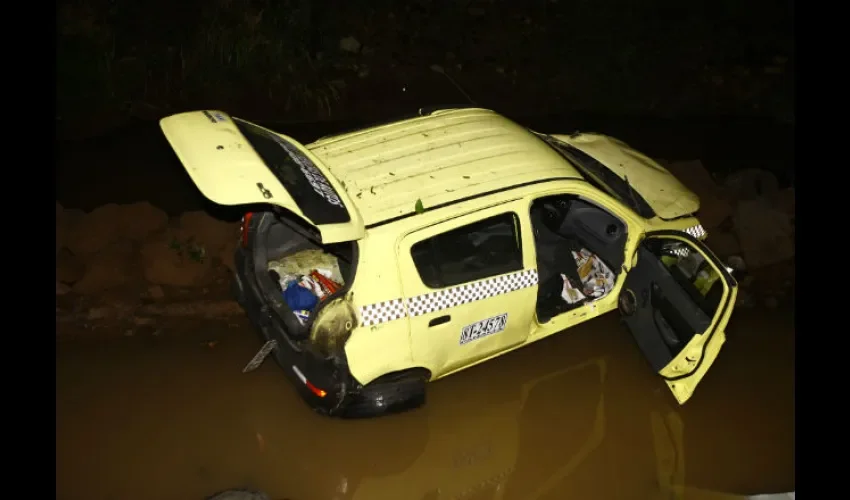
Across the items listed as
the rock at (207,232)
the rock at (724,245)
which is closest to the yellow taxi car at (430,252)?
the rock at (207,232)

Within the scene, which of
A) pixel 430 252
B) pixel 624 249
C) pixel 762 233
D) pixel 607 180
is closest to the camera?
pixel 430 252

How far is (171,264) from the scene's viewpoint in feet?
17.3

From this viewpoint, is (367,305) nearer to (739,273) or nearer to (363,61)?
(739,273)

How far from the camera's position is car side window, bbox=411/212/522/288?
4.05m

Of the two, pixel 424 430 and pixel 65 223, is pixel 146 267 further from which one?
pixel 424 430

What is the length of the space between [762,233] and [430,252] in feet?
12.4

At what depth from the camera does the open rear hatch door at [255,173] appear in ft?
10.8

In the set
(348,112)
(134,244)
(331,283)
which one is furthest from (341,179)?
(348,112)

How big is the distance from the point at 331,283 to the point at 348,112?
388 centimetres

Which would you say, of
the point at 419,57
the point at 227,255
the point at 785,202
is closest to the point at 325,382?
the point at 227,255

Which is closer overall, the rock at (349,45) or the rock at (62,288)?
the rock at (62,288)

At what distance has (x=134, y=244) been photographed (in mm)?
5379

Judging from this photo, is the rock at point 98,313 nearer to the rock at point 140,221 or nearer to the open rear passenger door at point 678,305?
the rock at point 140,221

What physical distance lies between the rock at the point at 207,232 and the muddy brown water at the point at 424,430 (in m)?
0.69
